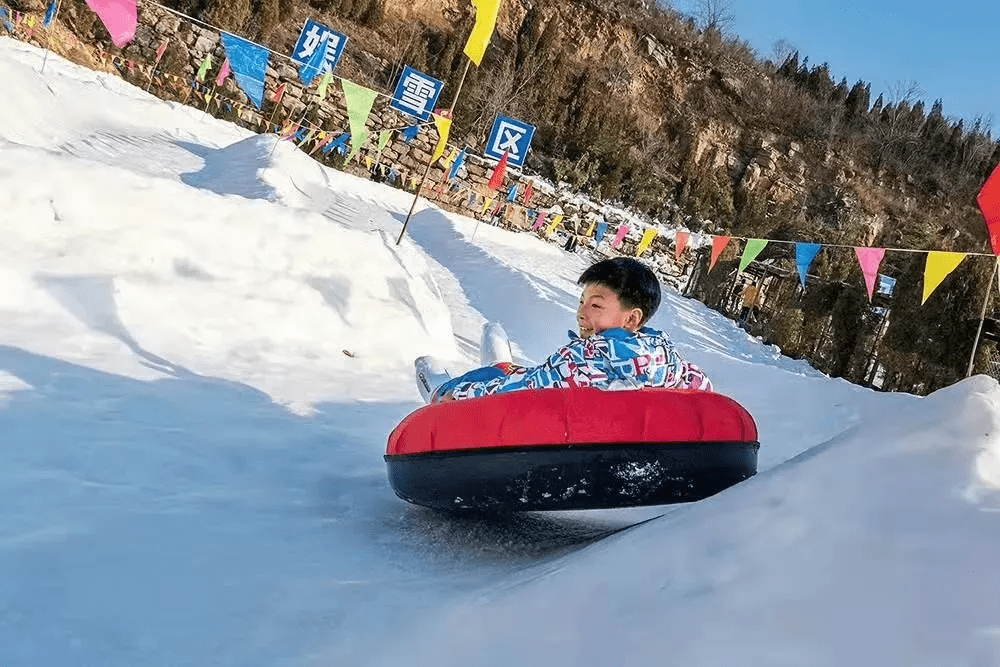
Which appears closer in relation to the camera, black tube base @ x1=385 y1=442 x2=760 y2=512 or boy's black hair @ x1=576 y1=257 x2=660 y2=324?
black tube base @ x1=385 y1=442 x2=760 y2=512

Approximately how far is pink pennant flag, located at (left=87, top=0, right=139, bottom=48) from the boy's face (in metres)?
8.32

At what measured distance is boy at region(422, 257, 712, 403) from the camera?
274 cm

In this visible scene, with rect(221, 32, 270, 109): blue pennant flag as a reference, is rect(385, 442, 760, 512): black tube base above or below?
below

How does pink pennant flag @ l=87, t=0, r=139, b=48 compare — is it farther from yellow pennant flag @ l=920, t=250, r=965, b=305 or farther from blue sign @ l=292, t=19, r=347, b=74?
yellow pennant flag @ l=920, t=250, r=965, b=305

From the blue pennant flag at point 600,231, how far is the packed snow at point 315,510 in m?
23.7

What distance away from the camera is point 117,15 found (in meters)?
8.81

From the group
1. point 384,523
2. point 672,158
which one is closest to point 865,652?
point 384,523

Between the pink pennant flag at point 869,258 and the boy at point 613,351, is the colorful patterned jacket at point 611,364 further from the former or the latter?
the pink pennant flag at point 869,258

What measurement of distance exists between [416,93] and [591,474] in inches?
524

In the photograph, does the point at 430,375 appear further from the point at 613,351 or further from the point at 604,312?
the point at 613,351

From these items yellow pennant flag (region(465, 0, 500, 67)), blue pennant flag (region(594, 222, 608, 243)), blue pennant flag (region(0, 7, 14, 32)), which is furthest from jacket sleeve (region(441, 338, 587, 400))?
blue pennant flag (region(0, 7, 14, 32))

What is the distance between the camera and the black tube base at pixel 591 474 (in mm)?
2482

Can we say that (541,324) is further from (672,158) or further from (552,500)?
(672,158)

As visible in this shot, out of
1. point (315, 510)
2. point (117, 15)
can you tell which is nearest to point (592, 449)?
point (315, 510)
